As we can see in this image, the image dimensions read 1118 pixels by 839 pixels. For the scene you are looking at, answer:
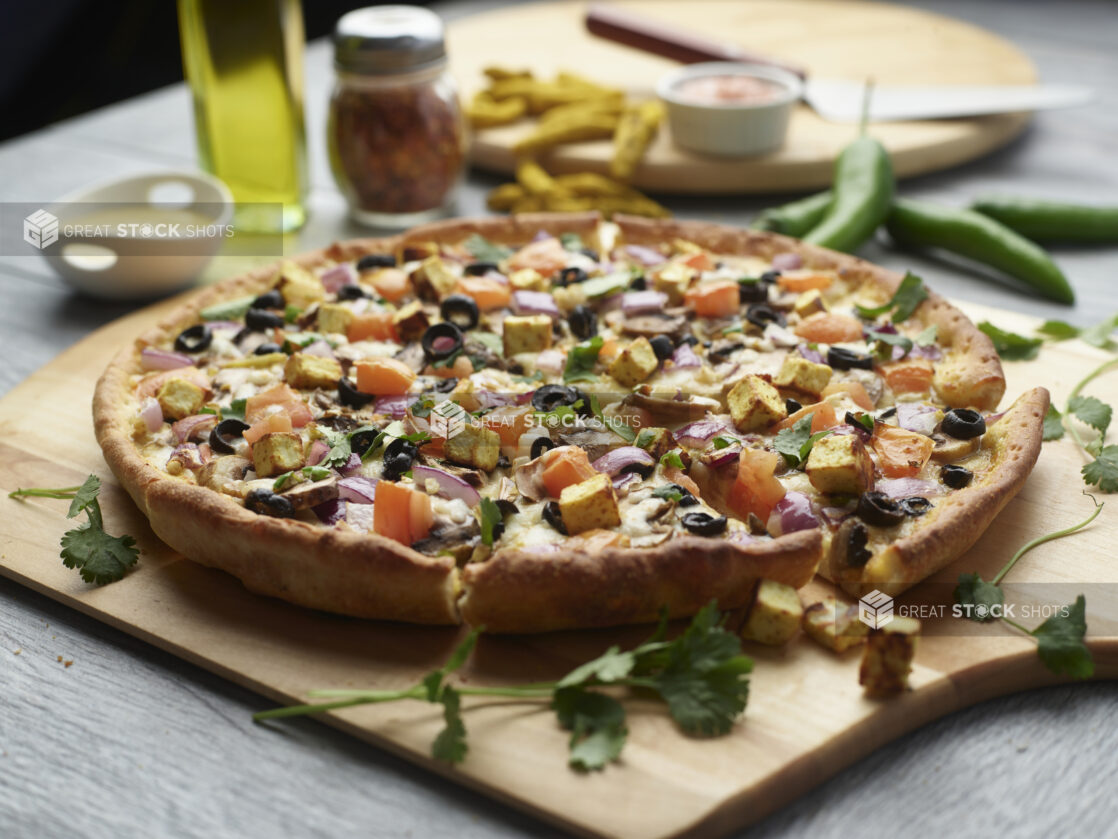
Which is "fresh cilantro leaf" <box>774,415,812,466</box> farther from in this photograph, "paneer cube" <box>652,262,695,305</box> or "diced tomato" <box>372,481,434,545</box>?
"diced tomato" <box>372,481,434,545</box>

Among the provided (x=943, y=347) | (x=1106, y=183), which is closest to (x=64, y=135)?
(x=943, y=347)

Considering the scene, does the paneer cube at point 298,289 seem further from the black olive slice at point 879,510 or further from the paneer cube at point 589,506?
the black olive slice at point 879,510

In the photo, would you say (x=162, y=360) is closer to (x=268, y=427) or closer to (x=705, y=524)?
(x=268, y=427)

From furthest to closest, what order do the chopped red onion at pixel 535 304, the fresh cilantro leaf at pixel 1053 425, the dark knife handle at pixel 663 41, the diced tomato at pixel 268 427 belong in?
the dark knife handle at pixel 663 41, the chopped red onion at pixel 535 304, the fresh cilantro leaf at pixel 1053 425, the diced tomato at pixel 268 427

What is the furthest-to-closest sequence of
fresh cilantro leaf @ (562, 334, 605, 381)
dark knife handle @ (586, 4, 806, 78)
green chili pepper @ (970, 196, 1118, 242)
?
1. dark knife handle @ (586, 4, 806, 78)
2. green chili pepper @ (970, 196, 1118, 242)
3. fresh cilantro leaf @ (562, 334, 605, 381)

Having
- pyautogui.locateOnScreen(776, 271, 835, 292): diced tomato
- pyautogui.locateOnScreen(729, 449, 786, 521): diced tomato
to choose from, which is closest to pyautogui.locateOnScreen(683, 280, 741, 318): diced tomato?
pyautogui.locateOnScreen(776, 271, 835, 292): diced tomato

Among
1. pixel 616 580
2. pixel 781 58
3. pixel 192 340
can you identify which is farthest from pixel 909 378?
pixel 781 58

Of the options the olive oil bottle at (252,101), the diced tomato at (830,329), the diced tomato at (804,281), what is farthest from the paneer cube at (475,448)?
the olive oil bottle at (252,101)
